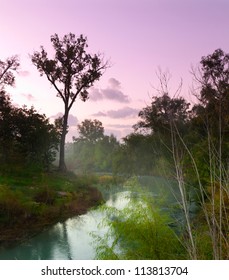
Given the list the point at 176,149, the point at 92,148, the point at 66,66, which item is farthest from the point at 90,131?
the point at 176,149

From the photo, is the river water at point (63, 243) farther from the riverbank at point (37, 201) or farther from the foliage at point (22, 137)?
the foliage at point (22, 137)

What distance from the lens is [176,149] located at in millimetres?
3363

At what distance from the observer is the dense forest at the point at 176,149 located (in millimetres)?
4071

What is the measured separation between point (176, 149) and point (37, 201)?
441 inches

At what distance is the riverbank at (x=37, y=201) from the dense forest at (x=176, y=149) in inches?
3.5

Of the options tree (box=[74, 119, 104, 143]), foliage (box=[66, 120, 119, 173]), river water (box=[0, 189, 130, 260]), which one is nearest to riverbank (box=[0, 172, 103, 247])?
river water (box=[0, 189, 130, 260])

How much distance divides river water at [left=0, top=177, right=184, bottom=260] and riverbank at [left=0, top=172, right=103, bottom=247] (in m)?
0.41

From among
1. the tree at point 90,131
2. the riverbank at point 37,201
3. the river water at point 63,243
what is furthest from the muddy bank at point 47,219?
the tree at point 90,131

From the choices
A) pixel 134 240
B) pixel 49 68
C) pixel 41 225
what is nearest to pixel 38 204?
pixel 41 225

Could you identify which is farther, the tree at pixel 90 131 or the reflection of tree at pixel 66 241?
the tree at pixel 90 131

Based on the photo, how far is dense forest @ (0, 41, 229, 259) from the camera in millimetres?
4071

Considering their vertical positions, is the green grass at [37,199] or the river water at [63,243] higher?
the green grass at [37,199]

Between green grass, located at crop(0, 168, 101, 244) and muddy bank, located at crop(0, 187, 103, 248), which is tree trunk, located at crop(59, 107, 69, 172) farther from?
muddy bank, located at crop(0, 187, 103, 248)

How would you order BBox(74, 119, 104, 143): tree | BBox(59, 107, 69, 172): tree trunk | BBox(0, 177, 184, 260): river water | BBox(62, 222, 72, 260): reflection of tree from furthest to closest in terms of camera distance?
BBox(74, 119, 104, 143): tree < BBox(59, 107, 69, 172): tree trunk < BBox(62, 222, 72, 260): reflection of tree < BBox(0, 177, 184, 260): river water
